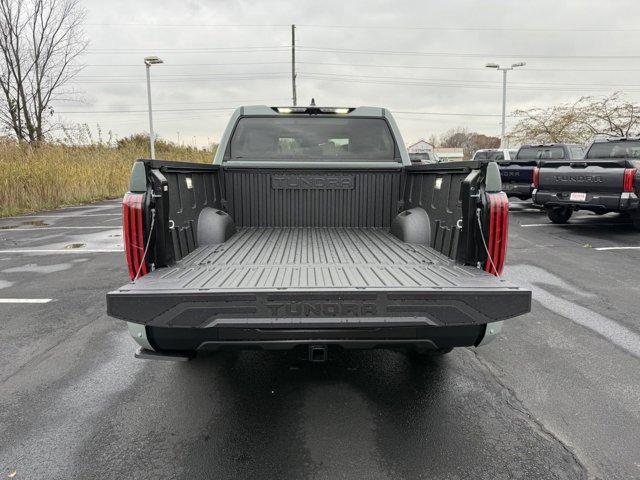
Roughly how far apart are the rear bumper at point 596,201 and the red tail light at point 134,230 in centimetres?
993

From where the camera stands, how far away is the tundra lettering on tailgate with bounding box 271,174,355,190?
465 centimetres

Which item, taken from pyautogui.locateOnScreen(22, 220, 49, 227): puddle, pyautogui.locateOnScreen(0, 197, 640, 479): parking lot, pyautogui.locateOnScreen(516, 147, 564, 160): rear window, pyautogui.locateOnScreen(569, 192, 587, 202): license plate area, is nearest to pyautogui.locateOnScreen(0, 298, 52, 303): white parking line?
pyautogui.locateOnScreen(0, 197, 640, 479): parking lot

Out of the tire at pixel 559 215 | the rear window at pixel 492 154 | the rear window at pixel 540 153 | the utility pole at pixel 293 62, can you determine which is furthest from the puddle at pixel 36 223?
the utility pole at pixel 293 62

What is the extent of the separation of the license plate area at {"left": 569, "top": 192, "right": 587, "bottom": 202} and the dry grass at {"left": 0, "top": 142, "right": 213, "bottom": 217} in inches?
635

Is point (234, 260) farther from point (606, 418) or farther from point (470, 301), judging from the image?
point (606, 418)

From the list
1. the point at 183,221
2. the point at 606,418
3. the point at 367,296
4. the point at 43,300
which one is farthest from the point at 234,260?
the point at 43,300

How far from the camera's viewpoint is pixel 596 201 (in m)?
9.88

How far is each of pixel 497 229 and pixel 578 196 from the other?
8.73 meters

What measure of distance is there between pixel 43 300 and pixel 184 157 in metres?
27.5

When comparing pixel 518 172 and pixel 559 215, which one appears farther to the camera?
pixel 518 172

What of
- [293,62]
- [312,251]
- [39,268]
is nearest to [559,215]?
[312,251]

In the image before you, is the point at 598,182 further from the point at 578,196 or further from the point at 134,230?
the point at 134,230

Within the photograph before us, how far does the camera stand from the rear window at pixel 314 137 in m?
4.95

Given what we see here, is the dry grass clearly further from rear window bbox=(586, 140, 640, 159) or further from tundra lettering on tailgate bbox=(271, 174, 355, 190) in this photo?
rear window bbox=(586, 140, 640, 159)
